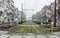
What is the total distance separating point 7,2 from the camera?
80562 millimetres

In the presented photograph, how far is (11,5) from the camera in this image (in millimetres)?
86312

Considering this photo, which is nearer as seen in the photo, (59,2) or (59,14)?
(59,14)

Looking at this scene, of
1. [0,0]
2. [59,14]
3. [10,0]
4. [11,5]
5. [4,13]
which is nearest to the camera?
[59,14]

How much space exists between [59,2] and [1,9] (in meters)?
22.9

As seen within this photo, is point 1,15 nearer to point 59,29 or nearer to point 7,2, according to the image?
point 7,2

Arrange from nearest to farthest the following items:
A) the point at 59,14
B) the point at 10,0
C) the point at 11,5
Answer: the point at 59,14
the point at 10,0
the point at 11,5

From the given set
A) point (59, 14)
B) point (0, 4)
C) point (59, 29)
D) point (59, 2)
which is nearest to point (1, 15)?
point (0, 4)

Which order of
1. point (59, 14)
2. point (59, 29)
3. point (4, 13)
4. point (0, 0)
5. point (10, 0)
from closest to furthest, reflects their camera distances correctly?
point (59, 29)
point (59, 14)
point (4, 13)
point (0, 0)
point (10, 0)

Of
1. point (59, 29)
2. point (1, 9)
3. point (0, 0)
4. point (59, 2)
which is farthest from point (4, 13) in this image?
point (59, 29)

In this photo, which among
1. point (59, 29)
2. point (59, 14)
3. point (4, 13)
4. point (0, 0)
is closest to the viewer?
point (59, 29)

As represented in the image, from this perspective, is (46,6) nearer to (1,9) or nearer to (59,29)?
(1,9)

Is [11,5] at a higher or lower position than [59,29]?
higher

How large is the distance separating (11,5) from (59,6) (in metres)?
25.3

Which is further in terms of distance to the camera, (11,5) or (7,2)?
(11,5)
